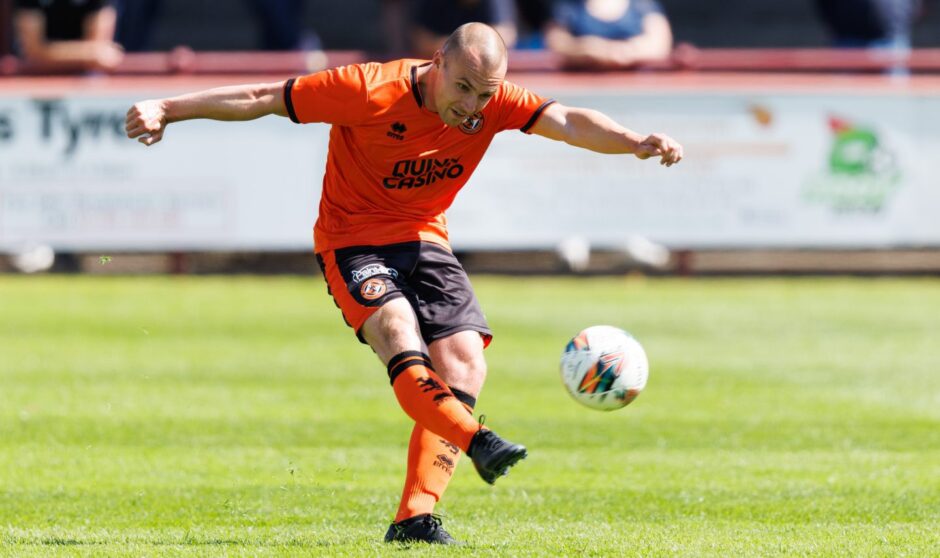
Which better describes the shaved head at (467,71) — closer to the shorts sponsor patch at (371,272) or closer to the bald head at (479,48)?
the bald head at (479,48)

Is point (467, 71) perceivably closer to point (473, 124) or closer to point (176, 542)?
point (473, 124)

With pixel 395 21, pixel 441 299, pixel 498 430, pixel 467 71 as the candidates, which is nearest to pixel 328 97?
pixel 467 71

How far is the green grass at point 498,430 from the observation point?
672 cm

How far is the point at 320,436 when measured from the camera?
9273 mm

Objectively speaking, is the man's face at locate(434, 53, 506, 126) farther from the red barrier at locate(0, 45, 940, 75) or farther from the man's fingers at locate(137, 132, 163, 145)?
the red barrier at locate(0, 45, 940, 75)

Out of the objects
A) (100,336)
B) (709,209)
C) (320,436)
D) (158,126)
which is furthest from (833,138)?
(158,126)

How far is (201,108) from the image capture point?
6.48m

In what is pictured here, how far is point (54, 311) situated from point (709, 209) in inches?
266

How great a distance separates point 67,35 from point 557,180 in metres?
5.53

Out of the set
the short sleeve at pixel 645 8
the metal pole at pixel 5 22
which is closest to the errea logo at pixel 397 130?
the short sleeve at pixel 645 8

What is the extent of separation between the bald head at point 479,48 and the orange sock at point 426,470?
1.36 m

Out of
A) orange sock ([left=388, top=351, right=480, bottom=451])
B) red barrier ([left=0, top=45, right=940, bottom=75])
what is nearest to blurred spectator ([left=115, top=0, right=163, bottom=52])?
red barrier ([left=0, top=45, right=940, bottom=75])

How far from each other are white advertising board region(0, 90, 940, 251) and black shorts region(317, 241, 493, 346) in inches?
388

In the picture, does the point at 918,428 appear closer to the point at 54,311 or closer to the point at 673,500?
the point at 673,500
